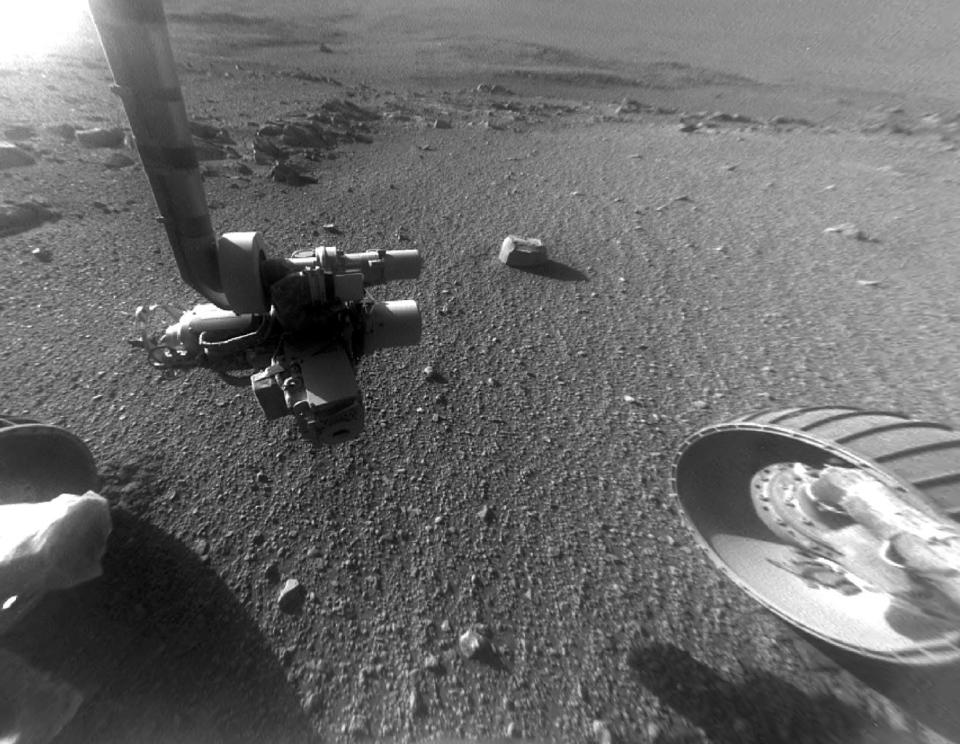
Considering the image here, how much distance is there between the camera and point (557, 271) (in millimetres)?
5520

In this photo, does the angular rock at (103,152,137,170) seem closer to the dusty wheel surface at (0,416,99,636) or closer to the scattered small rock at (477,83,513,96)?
the dusty wheel surface at (0,416,99,636)

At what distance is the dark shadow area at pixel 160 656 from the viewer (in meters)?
2.12

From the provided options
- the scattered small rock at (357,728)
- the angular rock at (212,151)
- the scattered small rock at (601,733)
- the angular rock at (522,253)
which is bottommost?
the scattered small rock at (357,728)

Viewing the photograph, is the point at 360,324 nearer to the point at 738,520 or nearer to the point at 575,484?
the point at 575,484

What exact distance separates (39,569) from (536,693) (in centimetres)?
207

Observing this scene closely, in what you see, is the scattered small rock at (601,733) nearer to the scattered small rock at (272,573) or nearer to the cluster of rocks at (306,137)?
the scattered small rock at (272,573)

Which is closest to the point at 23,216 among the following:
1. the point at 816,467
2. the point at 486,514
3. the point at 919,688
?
the point at 486,514

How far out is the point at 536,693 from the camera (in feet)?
7.42

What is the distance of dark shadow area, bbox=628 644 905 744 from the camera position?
211 centimetres

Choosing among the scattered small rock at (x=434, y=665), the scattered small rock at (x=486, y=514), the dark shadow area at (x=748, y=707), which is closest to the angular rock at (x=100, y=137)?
the scattered small rock at (x=486, y=514)

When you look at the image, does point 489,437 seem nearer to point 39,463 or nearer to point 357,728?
point 357,728

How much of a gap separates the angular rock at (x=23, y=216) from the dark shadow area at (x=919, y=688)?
7.77m

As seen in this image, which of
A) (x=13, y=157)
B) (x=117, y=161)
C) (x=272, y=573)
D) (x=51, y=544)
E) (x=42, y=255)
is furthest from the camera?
(x=117, y=161)

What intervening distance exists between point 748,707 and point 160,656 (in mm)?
2561
